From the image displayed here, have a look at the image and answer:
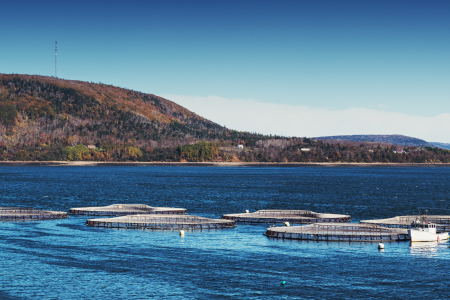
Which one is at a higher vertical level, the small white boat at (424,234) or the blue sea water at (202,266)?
the small white boat at (424,234)

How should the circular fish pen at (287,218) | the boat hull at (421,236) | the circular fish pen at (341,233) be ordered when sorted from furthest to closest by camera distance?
1. the circular fish pen at (287,218)
2. the circular fish pen at (341,233)
3. the boat hull at (421,236)

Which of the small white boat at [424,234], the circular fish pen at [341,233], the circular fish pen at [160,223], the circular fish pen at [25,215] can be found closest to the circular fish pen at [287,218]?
the circular fish pen at [160,223]

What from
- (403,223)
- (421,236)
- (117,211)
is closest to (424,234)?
(421,236)

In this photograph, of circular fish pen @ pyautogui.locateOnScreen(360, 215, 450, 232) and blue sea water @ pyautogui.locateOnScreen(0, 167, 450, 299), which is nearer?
blue sea water @ pyautogui.locateOnScreen(0, 167, 450, 299)

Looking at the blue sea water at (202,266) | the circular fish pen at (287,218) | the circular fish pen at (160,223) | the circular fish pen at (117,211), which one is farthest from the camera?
the circular fish pen at (117,211)

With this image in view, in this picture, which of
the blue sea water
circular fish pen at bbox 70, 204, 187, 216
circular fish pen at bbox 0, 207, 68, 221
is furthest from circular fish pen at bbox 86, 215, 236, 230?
circular fish pen at bbox 70, 204, 187, 216

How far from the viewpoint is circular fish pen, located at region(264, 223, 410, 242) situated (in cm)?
7838

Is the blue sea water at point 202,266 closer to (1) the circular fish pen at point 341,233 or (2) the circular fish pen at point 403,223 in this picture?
(1) the circular fish pen at point 341,233

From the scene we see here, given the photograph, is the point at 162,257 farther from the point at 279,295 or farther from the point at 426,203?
the point at 426,203

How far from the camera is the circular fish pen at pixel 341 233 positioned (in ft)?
257

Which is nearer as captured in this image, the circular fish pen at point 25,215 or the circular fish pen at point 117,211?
the circular fish pen at point 25,215

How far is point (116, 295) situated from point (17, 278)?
12347mm

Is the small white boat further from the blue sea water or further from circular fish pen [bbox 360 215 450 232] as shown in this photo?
circular fish pen [bbox 360 215 450 232]

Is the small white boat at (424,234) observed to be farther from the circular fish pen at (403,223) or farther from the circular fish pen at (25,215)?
the circular fish pen at (25,215)
